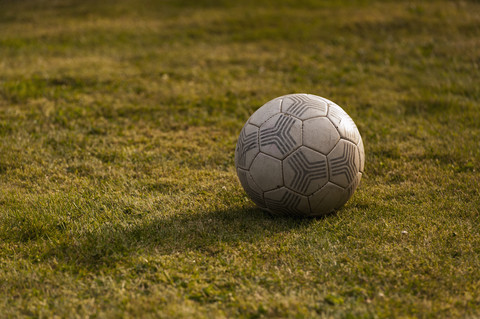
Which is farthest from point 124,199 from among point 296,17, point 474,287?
point 296,17

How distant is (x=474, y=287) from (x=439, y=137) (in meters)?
4.08

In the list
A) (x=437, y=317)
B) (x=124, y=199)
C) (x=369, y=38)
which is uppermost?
(x=369, y=38)

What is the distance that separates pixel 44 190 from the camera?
6.06m

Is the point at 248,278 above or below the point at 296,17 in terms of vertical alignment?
below

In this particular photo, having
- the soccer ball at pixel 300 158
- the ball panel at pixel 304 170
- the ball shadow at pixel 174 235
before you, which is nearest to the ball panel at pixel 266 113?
the soccer ball at pixel 300 158

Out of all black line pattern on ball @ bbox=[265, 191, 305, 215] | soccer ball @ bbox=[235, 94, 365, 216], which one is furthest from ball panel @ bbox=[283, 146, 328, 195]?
black line pattern on ball @ bbox=[265, 191, 305, 215]

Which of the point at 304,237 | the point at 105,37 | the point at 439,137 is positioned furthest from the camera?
the point at 105,37

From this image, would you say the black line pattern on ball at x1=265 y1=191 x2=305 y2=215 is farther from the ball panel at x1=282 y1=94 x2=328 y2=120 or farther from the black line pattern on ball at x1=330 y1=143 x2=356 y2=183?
the ball panel at x1=282 y1=94 x2=328 y2=120

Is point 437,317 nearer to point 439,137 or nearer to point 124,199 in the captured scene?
point 124,199

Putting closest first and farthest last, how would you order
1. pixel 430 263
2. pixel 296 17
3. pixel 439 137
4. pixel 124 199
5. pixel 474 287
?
pixel 474 287 → pixel 430 263 → pixel 124 199 → pixel 439 137 → pixel 296 17

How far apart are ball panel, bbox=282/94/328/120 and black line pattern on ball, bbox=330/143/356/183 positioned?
1.54ft

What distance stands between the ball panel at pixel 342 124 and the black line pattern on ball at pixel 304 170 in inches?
17.2

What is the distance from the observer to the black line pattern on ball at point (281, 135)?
4.86 m

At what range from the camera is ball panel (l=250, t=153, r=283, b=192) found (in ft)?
16.0
